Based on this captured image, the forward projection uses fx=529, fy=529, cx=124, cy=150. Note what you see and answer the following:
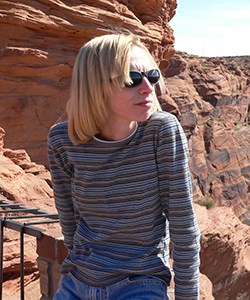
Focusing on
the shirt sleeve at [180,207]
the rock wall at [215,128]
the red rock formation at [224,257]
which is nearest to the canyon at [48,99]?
the red rock formation at [224,257]

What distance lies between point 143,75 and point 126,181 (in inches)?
14.4

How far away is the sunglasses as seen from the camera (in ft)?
5.88

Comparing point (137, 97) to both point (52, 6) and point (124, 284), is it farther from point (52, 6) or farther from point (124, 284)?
point (52, 6)

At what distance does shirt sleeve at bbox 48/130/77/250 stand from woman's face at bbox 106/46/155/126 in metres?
0.31

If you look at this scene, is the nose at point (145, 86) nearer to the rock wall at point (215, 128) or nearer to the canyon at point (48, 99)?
the canyon at point (48, 99)

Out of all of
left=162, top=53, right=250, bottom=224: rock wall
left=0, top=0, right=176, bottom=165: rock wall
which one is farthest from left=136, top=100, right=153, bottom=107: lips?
left=162, top=53, right=250, bottom=224: rock wall

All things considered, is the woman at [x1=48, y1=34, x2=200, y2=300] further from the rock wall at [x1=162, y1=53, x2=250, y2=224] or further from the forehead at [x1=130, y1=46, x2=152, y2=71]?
the rock wall at [x1=162, y1=53, x2=250, y2=224]

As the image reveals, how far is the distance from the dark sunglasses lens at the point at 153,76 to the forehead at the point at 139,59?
19 millimetres

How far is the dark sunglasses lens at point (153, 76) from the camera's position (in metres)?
1.83

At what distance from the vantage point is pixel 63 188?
2.06m

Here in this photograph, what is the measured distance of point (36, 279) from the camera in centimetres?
488

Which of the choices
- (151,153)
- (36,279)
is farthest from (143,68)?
(36,279)

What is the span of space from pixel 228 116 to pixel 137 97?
42.3 metres

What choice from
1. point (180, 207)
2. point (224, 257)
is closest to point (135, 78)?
point (180, 207)
